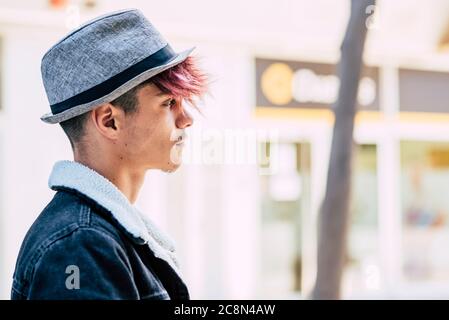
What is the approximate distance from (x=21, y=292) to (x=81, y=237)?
217 millimetres

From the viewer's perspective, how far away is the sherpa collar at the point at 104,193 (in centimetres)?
129

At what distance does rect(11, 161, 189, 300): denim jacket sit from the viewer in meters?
1.15

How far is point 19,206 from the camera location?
19.9 feet

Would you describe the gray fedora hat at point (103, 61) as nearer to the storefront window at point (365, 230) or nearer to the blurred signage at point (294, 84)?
the blurred signage at point (294, 84)

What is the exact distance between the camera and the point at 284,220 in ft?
25.2

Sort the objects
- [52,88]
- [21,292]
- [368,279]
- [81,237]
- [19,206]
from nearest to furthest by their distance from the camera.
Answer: [81,237], [21,292], [52,88], [19,206], [368,279]

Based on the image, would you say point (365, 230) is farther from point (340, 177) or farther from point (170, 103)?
point (170, 103)

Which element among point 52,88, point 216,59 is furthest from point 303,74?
point 52,88

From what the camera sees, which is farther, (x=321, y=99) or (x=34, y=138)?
(x=321, y=99)

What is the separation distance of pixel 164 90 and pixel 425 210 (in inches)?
302

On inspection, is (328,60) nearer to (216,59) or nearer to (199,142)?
(216,59)

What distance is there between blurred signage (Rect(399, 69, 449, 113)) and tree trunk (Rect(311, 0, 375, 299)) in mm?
4874
